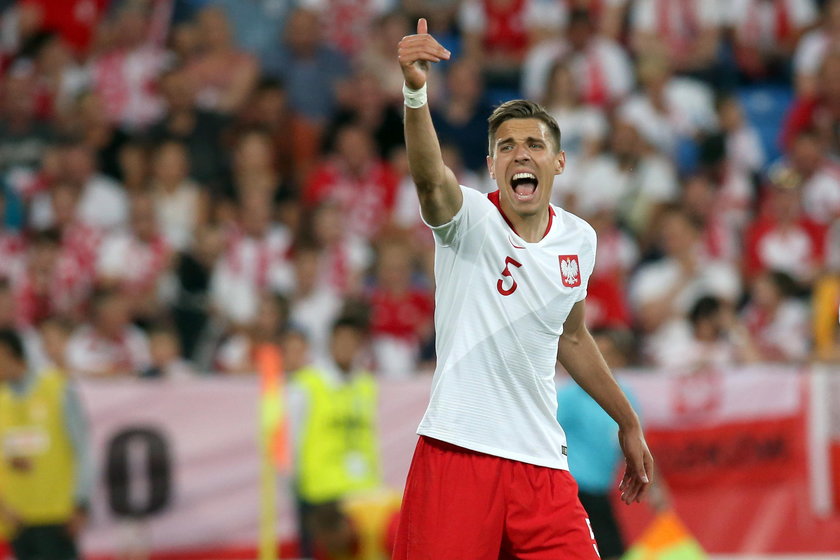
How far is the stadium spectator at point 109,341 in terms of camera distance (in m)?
11.1

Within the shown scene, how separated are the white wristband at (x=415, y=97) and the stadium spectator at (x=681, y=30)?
8.97m

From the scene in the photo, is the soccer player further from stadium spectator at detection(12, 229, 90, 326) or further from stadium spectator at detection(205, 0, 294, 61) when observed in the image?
stadium spectator at detection(205, 0, 294, 61)

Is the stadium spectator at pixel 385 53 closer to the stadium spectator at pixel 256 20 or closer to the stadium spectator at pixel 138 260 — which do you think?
the stadium spectator at pixel 256 20

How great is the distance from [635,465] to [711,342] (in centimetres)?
504

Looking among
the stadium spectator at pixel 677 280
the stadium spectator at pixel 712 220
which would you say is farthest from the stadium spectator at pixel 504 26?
the stadium spectator at pixel 677 280

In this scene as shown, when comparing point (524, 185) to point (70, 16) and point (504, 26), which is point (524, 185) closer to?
point (504, 26)

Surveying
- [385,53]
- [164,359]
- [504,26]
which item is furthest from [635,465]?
[504,26]

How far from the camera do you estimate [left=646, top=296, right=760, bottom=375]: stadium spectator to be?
10125 millimetres

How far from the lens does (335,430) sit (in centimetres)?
980

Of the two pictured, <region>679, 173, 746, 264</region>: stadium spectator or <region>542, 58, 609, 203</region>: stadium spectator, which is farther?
<region>542, 58, 609, 203</region>: stadium spectator

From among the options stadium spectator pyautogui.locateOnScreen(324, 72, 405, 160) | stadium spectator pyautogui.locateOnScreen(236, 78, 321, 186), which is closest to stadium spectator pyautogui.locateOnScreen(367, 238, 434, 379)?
stadium spectator pyautogui.locateOnScreen(324, 72, 405, 160)

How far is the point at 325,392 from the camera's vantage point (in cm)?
981

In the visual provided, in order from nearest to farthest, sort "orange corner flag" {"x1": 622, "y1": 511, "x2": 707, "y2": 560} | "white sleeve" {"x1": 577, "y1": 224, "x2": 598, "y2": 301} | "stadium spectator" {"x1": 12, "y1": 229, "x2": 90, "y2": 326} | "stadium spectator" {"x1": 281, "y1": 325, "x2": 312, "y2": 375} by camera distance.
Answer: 1. "white sleeve" {"x1": 577, "y1": 224, "x2": 598, "y2": 301}
2. "orange corner flag" {"x1": 622, "y1": 511, "x2": 707, "y2": 560}
3. "stadium spectator" {"x1": 281, "y1": 325, "x2": 312, "y2": 375}
4. "stadium spectator" {"x1": 12, "y1": 229, "x2": 90, "y2": 326}

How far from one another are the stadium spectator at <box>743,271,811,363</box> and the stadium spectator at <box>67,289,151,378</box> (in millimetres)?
4527
